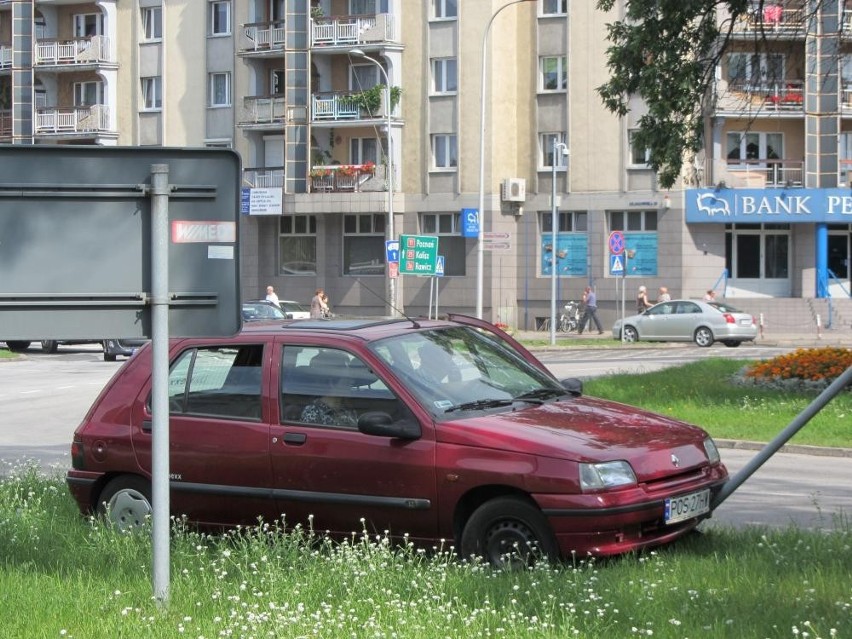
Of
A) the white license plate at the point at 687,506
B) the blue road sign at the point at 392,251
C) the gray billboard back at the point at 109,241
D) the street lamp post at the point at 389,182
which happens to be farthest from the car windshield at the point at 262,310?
the gray billboard back at the point at 109,241

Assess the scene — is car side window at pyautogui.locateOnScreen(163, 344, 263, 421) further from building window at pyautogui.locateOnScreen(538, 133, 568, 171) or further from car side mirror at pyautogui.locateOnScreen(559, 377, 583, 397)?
building window at pyautogui.locateOnScreen(538, 133, 568, 171)

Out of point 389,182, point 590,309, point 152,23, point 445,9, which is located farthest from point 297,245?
point 590,309

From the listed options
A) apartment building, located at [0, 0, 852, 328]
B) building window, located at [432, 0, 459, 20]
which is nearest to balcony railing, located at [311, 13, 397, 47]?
apartment building, located at [0, 0, 852, 328]

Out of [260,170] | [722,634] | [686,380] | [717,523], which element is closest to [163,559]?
[722,634]

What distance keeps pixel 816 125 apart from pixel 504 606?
158 ft

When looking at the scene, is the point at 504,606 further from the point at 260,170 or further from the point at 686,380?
the point at 260,170

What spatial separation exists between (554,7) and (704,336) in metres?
16.9

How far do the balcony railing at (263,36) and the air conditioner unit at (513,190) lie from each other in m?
11.3

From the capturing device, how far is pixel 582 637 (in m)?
5.80

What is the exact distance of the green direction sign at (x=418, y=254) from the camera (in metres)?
43.8

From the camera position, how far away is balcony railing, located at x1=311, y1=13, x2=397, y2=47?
181 feet

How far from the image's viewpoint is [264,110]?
5759 cm

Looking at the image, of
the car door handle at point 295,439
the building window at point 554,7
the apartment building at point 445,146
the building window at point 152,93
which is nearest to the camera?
the car door handle at point 295,439

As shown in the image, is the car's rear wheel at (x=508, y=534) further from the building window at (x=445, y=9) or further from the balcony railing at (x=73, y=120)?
the balcony railing at (x=73, y=120)
